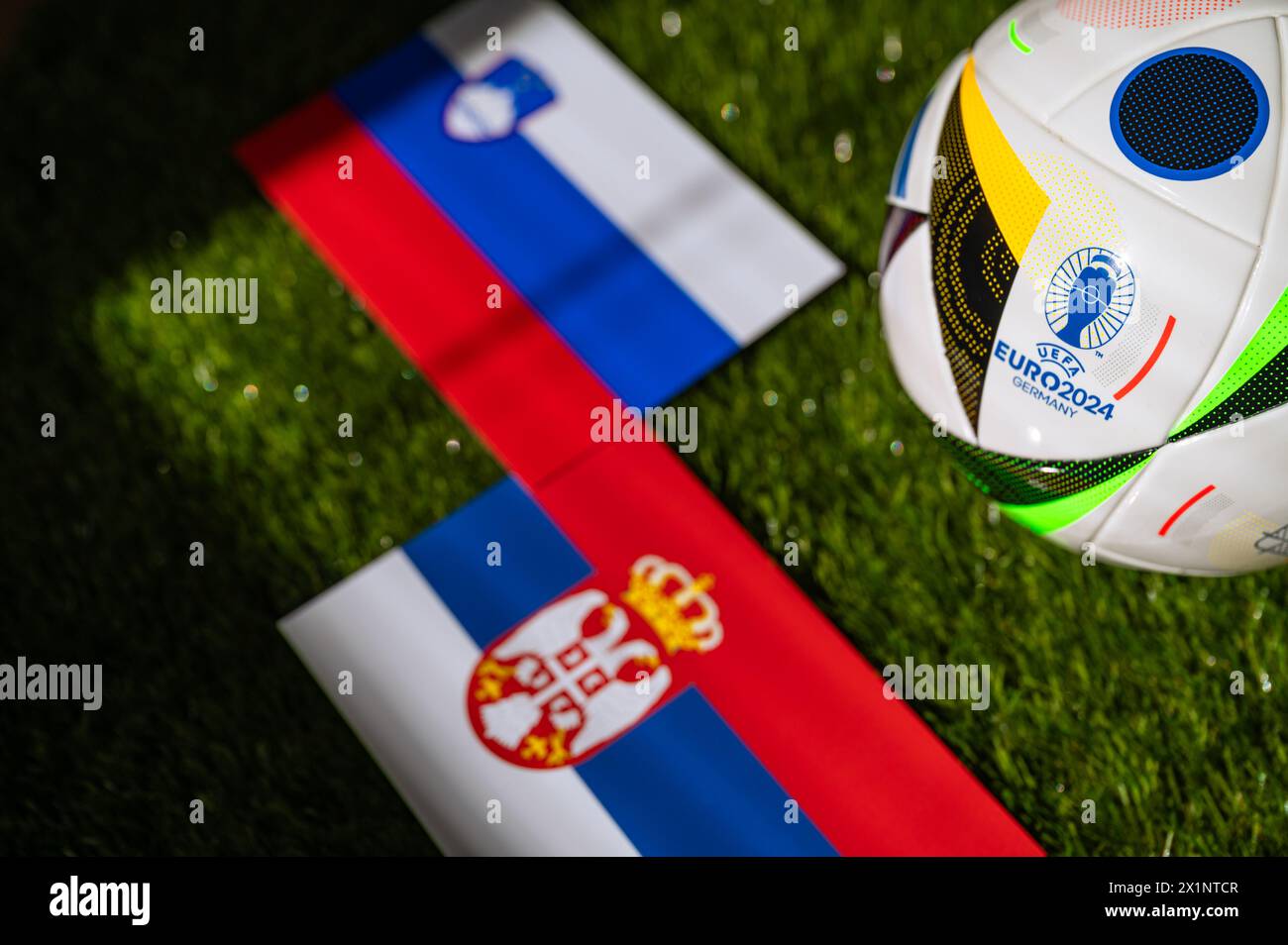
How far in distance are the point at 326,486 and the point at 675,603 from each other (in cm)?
113

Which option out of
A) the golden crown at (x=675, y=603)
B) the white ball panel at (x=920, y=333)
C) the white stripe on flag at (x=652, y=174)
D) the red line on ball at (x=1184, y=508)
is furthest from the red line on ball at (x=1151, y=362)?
the white stripe on flag at (x=652, y=174)

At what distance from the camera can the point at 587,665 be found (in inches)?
139

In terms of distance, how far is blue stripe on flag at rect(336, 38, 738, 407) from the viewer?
405 centimetres

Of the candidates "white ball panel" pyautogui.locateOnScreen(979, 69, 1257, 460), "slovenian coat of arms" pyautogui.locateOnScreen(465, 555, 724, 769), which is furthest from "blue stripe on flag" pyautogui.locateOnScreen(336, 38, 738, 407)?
"white ball panel" pyautogui.locateOnScreen(979, 69, 1257, 460)

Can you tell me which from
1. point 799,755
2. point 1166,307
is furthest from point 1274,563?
point 799,755

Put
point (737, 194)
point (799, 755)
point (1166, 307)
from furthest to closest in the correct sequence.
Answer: point (737, 194) < point (799, 755) < point (1166, 307)

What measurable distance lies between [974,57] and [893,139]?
132cm

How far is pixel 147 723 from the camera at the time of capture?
11.9 feet

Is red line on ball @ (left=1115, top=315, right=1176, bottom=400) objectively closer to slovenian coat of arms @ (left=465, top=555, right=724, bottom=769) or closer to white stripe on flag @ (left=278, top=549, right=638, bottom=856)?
slovenian coat of arms @ (left=465, top=555, right=724, bottom=769)

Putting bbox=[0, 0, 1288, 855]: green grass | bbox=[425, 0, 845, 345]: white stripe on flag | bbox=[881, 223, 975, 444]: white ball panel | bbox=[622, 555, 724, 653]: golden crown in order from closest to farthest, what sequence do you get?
bbox=[881, 223, 975, 444]: white ball panel
bbox=[0, 0, 1288, 855]: green grass
bbox=[622, 555, 724, 653]: golden crown
bbox=[425, 0, 845, 345]: white stripe on flag

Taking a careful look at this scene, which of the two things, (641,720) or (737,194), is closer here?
(641,720)

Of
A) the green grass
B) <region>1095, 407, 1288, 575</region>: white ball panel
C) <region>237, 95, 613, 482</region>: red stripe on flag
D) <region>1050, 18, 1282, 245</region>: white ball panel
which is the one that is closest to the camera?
<region>1050, 18, 1282, 245</region>: white ball panel

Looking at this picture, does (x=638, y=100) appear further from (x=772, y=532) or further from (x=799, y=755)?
(x=799, y=755)

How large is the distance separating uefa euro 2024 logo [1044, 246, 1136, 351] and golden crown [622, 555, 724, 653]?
4.30 ft
